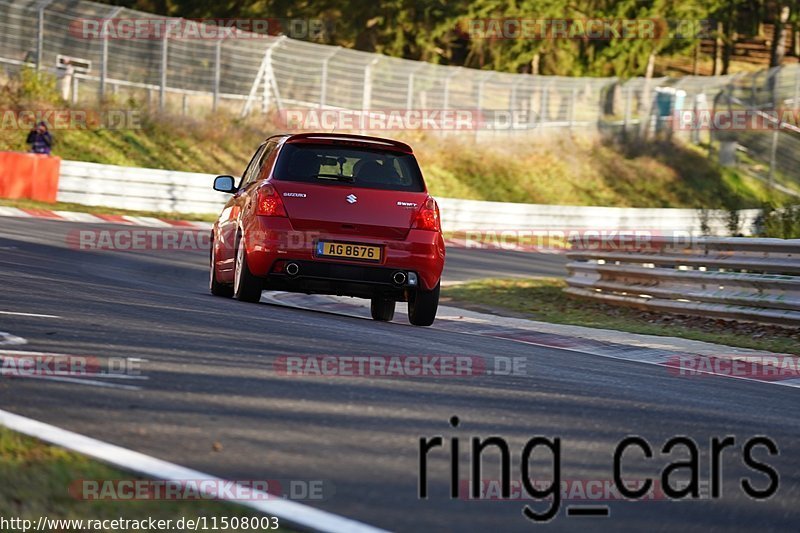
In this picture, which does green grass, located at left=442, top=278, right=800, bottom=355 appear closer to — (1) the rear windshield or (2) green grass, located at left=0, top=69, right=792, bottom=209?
(1) the rear windshield

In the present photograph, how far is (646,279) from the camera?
16.8 meters

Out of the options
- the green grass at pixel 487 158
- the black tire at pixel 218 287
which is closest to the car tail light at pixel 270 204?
the black tire at pixel 218 287

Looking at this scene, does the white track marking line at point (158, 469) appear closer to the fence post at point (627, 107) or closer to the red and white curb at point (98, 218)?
the red and white curb at point (98, 218)

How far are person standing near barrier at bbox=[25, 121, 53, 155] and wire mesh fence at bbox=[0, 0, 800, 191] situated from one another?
Answer: 5.09 meters

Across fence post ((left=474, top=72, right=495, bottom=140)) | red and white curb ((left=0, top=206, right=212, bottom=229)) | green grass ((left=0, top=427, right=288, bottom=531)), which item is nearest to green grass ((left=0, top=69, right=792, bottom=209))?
fence post ((left=474, top=72, right=495, bottom=140))

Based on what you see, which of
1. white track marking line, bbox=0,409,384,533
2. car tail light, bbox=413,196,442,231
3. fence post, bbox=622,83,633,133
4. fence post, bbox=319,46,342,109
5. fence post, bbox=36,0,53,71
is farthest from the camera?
fence post, bbox=622,83,633,133

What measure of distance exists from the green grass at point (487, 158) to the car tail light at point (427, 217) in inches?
917

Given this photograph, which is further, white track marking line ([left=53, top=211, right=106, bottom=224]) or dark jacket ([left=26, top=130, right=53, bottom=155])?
dark jacket ([left=26, top=130, right=53, bottom=155])

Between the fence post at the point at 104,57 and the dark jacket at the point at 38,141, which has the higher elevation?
the fence post at the point at 104,57

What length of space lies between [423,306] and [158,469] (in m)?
7.25

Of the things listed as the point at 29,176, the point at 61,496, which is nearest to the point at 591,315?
the point at 61,496

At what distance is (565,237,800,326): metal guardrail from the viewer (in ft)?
46.0

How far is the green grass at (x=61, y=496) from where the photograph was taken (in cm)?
440

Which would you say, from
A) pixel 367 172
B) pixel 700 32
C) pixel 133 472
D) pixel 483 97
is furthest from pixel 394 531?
pixel 700 32
